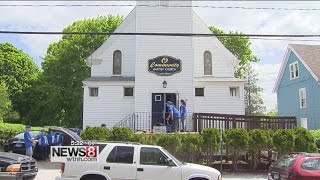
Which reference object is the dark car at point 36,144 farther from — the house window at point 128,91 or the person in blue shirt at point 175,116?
the house window at point 128,91

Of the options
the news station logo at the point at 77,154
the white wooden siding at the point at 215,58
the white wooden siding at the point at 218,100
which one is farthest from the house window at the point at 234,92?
the news station logo at the point at 77,154

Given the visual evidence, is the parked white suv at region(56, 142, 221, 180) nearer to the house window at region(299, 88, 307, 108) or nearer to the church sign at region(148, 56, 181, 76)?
the church sign at region(148, 56, 181, 76)

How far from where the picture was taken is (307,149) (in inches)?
720

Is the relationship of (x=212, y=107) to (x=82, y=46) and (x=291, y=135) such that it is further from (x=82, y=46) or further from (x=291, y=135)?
(x=82, y=46)

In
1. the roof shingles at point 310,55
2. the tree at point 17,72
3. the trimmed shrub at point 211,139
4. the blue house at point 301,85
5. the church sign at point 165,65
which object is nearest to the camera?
the trimmed shrub at point 211,139

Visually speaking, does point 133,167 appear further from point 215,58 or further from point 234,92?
point 215,58

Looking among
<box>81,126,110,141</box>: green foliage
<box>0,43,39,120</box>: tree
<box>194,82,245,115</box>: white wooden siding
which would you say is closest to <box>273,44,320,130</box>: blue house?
<box>194,82,245,115</box>: white wooden siding

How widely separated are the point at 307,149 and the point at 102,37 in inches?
1142

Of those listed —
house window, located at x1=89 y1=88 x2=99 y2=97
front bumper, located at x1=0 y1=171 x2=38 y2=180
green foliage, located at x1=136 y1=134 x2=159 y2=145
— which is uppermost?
house window, located at x1=89 y1=88 x2=99 y2=97

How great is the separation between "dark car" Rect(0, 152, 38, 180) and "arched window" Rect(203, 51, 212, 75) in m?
16.7

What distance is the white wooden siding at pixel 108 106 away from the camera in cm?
2700

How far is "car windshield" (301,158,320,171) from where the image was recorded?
1189cm

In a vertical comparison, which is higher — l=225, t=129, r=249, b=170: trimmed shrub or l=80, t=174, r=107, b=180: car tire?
l=225, t=129, r=249, b=170: trimmed shrub

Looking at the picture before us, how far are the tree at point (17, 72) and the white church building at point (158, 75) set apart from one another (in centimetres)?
1896
